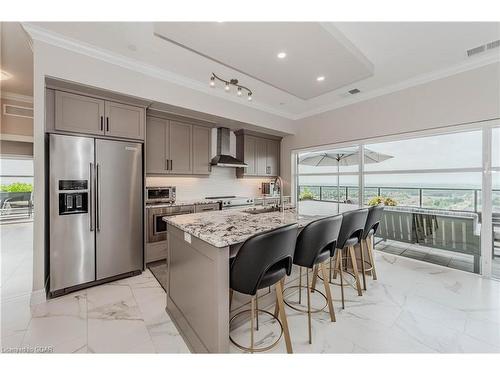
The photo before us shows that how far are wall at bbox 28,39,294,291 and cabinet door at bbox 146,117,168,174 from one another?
581 mm

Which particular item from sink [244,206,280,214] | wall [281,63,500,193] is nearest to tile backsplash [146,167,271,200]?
wall [281,63,500,193]

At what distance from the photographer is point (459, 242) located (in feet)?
11.0

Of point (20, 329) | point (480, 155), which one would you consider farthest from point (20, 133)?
point (480, 155)

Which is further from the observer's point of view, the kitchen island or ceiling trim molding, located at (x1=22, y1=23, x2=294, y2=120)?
ceiling trim molding, located at (x1=22, y1=23, x2=294, y2=120)

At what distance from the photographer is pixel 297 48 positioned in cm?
218

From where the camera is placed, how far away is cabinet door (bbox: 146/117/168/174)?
3.57 metres

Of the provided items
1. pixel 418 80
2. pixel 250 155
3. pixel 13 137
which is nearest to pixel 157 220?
pixel 250 155

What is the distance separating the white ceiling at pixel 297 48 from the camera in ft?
6.54

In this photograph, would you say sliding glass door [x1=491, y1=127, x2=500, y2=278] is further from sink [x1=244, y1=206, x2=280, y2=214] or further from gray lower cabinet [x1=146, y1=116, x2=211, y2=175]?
gray lower cabinet [x1=146, y1=116, x2=211, y2=175]

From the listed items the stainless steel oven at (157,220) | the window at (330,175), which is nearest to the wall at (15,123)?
the stainless steel oven at (157,220)

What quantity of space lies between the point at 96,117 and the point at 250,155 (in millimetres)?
3016
